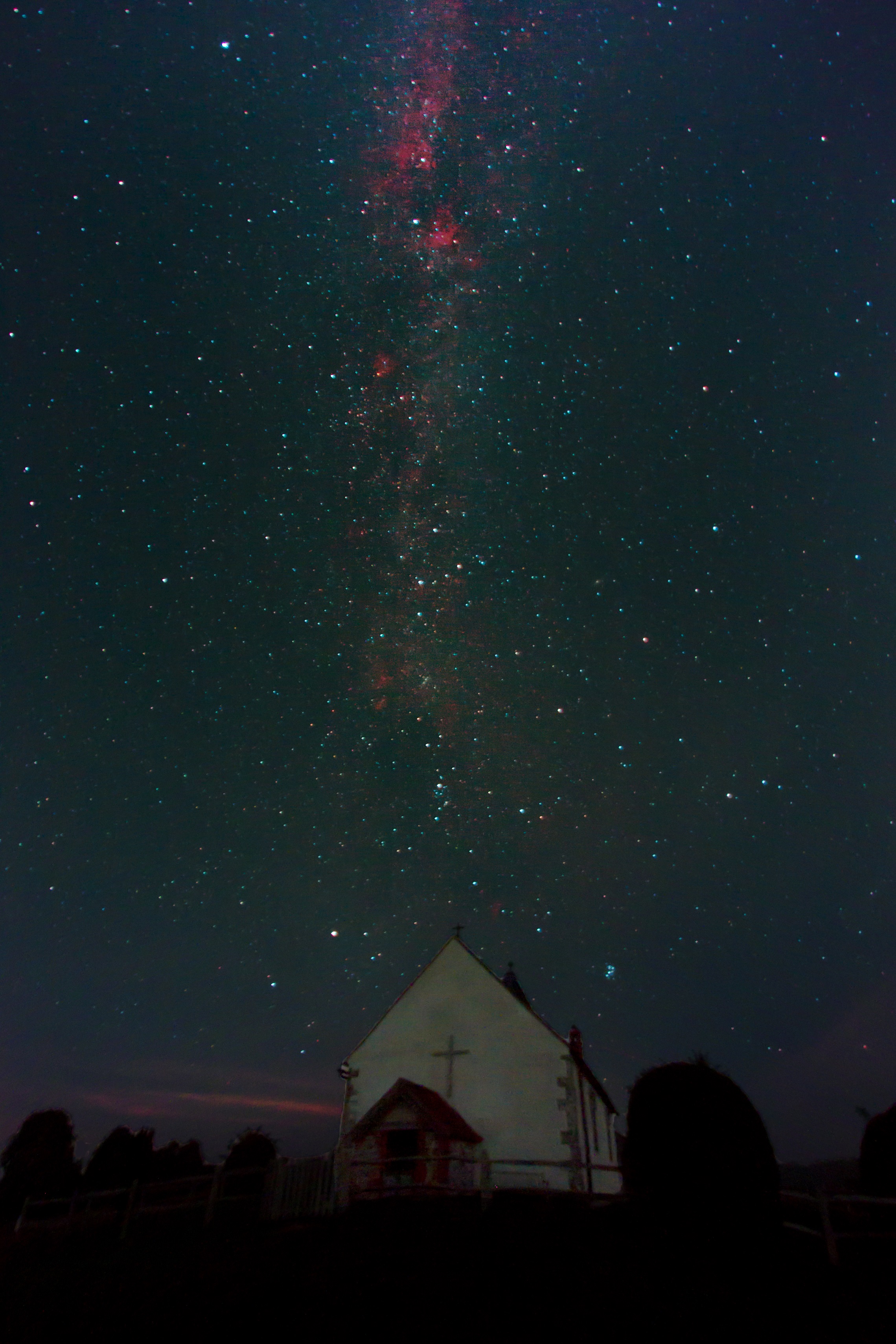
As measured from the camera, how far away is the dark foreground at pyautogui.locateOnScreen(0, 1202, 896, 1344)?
8742 mm

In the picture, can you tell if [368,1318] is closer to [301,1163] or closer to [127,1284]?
[127,1284]

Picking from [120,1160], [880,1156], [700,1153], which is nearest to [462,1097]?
[700,1153]

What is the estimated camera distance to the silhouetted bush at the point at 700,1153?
42.9 ft

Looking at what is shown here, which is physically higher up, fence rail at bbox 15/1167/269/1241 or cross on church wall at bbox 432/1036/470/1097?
cross on church wall at bbox 432/1036/470/1097

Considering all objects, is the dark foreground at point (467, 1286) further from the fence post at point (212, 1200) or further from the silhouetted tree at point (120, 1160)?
the silhouetted tree at point (120, 1160)

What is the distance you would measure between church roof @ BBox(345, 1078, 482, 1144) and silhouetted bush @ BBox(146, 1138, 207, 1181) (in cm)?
1134

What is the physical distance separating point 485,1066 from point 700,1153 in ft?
35.4

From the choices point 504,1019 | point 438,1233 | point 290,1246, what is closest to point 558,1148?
point 504,1019

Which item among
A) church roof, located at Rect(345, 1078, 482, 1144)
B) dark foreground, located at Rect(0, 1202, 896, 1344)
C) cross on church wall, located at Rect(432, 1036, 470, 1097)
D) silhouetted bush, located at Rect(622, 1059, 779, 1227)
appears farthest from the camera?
cross on church wall, located at Rect(432, 1036, 470, 1097)

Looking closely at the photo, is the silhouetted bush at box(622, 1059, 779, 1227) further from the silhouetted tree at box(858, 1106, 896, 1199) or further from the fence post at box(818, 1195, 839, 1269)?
the silhouetted tree at box(858, 1106, 896, 1199)

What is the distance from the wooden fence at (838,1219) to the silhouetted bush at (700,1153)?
60 centimetres

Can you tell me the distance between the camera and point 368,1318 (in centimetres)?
886

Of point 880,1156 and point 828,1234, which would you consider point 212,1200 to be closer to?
point 828,1234

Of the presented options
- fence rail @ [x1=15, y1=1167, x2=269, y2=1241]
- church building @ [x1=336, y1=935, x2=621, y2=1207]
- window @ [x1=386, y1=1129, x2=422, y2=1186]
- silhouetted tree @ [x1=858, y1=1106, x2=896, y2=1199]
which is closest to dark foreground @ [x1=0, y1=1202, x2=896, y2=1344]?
fence rail @ [x1=15, y1=1167, x2=269, y2=1241]
